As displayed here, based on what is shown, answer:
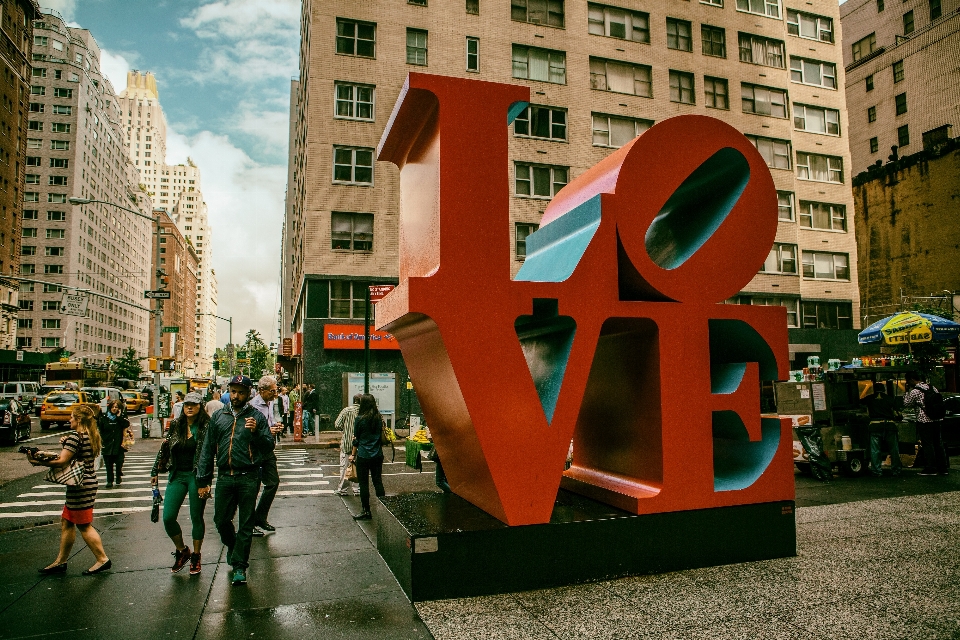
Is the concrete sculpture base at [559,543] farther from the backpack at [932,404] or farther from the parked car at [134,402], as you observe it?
the parked car at [134,402]

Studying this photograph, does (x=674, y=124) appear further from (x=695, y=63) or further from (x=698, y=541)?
(x=695, y=63)

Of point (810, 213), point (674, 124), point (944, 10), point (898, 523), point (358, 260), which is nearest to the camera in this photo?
point (674, 124)

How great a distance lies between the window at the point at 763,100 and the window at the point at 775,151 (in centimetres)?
150

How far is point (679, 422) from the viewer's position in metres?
6.21

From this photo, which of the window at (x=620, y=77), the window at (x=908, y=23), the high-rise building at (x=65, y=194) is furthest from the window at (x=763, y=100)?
the high-rise building at (x=65, y=194)

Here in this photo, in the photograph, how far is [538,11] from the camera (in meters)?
31.0

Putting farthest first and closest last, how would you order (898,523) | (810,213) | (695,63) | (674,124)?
(810,213), (695,63), (898,523), (674,124)

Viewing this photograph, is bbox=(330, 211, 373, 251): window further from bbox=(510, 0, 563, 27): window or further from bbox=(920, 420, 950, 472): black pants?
bbox=(920, 420, 950, 472): black pants

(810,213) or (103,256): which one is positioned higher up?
(103,256)

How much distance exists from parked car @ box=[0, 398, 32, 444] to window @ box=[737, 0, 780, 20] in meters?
40.4

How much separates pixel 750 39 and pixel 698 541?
1465 inches

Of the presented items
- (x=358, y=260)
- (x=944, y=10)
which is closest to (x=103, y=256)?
(x=358, y=260)

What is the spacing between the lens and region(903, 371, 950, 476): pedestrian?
12008 millimetres

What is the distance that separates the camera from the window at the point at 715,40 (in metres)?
34.3
